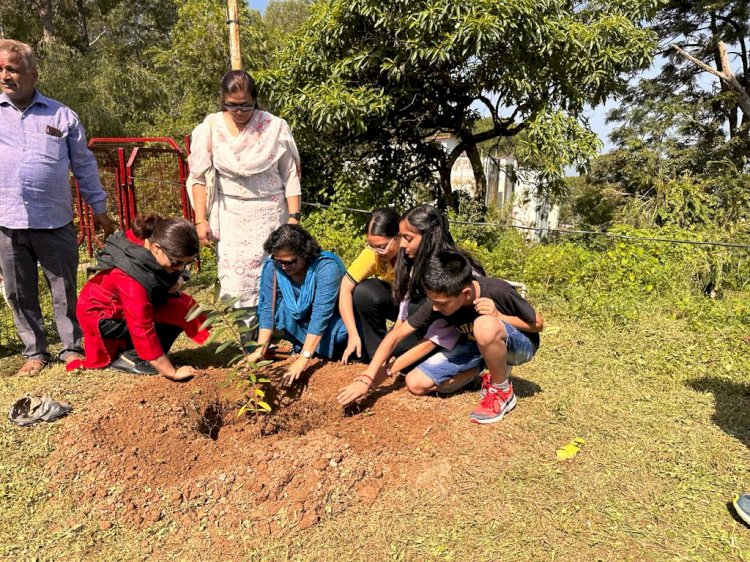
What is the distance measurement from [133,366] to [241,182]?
1.23 m

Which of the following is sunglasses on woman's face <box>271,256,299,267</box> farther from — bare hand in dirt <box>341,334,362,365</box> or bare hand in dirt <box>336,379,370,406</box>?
bare hand in dirt <box>336,379,370,406</box>

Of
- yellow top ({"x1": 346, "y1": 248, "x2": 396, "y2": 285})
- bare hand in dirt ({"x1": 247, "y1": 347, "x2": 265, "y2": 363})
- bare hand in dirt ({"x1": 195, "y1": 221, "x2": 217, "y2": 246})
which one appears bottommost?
bare hand in dirt ({"x1": 247, "y1": 347, "x2": 265, "y2": 363})

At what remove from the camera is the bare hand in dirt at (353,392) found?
97.6 inches

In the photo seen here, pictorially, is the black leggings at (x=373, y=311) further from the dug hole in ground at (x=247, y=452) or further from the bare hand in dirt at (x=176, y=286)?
the bare hand in dirt at (x=176, y=286)

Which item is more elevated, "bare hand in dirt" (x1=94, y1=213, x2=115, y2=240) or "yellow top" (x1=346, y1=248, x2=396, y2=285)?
"bare hand in dirt" (x1=94, y1=213, x2=115, y2=240)

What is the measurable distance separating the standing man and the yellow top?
4.94 ft

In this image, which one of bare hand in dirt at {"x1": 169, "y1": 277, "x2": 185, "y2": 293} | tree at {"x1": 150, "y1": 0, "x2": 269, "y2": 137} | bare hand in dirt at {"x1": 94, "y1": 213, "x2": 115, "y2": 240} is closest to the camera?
bare hand in dirt at {"x1": 169, "y1": 277, "x2": 185, "y2": 293}

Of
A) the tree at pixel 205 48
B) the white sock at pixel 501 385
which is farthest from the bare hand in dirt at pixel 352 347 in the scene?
the tree at pixel 205 48

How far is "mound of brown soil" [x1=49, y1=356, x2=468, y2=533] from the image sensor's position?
6.48 ft

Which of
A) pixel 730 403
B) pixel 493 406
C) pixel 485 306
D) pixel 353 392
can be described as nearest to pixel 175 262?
pixel 353 392

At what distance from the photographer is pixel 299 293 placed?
2895mm

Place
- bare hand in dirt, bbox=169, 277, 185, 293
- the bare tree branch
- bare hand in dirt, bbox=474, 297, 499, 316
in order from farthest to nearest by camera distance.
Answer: the bare tree branch
bare hand in dirt, bbox=169, 277, 185, 293
bare hand in dirt, bbox=474, 297, 499, 316

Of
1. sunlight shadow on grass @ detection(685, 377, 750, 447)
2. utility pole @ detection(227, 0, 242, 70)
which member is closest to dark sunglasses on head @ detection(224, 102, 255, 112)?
sunlight shadow on grass @ detection(685, 377, 750, 447)

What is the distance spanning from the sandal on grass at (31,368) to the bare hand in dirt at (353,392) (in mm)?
1883
